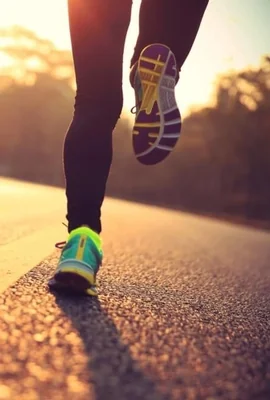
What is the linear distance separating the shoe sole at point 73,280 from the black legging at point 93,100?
23 centimetres

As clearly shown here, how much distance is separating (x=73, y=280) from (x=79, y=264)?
6cm

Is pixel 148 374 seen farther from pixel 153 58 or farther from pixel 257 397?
pixel 153 58

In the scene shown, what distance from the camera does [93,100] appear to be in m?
2.02

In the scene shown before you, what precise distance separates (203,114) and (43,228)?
35.1 metres

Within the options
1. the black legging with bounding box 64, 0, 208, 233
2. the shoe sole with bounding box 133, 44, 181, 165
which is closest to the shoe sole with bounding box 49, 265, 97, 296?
the black legging with bounding box 64, 0, 208, 233

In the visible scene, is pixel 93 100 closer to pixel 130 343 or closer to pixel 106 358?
pixel 130 343

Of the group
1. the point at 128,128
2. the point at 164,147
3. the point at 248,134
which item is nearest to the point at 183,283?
the point at 164,147

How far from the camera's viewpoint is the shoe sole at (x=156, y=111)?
208cm

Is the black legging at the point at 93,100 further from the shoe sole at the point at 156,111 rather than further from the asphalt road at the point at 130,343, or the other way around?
the asphalt road at the point at 130,343

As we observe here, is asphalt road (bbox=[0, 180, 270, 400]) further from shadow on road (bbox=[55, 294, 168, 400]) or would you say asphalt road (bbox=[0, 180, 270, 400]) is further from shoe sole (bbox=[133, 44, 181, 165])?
shoe sole (bbox=[133, 44, 181, 165])

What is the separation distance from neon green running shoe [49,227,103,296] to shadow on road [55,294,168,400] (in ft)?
0.32

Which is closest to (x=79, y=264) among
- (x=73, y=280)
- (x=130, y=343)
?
(x=73, y=280)

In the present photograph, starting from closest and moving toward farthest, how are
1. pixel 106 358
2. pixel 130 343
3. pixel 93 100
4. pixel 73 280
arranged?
pixel 106 358, pixel 130 343, pixel 73 280, pixel 93 100

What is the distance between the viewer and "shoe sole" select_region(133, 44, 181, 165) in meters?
2.08
